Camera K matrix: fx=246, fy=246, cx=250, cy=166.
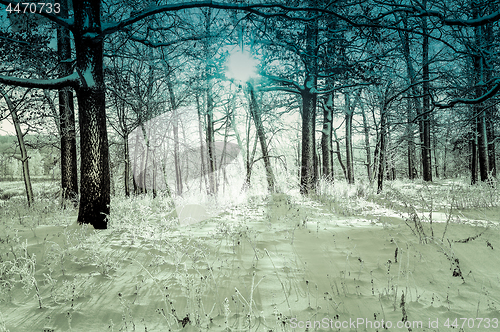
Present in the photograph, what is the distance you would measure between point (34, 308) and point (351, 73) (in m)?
9.78

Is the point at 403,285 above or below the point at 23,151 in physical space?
below

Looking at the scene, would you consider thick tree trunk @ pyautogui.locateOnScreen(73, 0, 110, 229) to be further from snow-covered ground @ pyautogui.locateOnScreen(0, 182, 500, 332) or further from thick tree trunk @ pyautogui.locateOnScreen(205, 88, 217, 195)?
thick tree trunk @ pyautogui.locateOnScreen(205, 88, 217, 195)

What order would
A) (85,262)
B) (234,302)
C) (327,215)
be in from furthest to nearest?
(327,215) → (85,262) → (234,302)

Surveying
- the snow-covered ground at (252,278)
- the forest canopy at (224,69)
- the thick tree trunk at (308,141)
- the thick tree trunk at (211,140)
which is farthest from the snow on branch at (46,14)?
the thick tree trunk at (308,141)

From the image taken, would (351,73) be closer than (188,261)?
No

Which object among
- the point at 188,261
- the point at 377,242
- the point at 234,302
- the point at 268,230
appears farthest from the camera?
the point at 268,230

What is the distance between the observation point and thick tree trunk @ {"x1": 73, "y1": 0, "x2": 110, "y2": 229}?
4910 millimetres

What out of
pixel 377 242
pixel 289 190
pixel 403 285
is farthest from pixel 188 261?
pixel 289 190

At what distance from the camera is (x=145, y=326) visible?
221 centimetres

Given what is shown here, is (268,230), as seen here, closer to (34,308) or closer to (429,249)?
(429,249)

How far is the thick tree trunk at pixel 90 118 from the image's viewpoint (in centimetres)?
491

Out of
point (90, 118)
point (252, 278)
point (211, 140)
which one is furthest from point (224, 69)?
point (252, 278)

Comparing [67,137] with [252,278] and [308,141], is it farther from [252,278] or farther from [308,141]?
[252,278]

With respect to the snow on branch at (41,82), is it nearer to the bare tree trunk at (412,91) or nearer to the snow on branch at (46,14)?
the snow on branch at (46,14)
